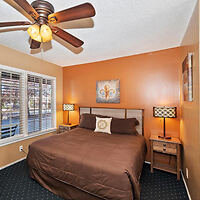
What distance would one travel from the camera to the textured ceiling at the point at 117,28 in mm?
1447

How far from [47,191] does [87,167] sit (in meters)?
0.99

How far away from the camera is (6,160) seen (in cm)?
255

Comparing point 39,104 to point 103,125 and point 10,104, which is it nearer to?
point 10,104

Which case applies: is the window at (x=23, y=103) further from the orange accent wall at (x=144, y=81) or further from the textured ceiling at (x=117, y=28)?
the orange accent wall at (x=144, y=81)

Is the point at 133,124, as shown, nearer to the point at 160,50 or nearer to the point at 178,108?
the point at 178,108

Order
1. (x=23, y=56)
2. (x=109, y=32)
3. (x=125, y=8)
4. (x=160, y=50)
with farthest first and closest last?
1. (x=23, y=56)
2. (x=160, y=50)
3. (x=109, y=32)
4. (x=125, y=8)

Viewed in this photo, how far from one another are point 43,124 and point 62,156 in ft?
6.72

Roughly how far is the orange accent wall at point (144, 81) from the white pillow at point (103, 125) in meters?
0.58

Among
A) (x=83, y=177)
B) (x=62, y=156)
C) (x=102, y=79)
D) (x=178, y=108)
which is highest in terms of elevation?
(x=102, y=79)

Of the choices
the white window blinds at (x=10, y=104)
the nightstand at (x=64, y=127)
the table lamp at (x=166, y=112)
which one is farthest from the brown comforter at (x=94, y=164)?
the nightstand at (x=64, y=127)

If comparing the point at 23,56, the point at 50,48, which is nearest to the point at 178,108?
the point at 50,48

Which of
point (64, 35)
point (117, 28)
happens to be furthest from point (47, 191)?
point (117, 28)

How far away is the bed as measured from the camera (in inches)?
53.2

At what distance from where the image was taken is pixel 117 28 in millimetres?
1895
